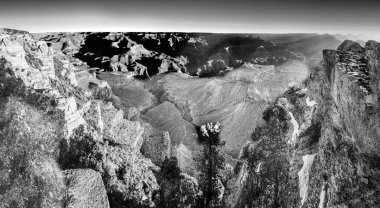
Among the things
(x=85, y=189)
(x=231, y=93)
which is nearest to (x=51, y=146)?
(x=85, y=189)

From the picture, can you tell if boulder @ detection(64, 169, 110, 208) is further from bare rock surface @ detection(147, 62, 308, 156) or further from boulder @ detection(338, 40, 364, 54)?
bare rock surface @ detection(147, 62, 308, 156)

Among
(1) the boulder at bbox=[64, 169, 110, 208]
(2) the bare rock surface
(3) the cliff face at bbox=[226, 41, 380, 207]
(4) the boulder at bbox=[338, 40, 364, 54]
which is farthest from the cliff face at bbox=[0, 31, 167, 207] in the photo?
(2) the bare rock surface

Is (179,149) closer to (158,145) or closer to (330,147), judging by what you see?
(158,145)

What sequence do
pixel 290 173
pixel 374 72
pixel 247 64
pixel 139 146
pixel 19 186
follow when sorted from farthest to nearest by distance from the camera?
1. pixel 247 64
2. pixel 139 146
3. pixel 290 173
4. pixel 19 186
5. pixel 374 72

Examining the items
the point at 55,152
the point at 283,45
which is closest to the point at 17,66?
the point at 55,152

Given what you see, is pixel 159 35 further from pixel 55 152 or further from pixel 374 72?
pixel 374 72

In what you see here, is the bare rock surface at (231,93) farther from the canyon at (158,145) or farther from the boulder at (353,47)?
the boulder at (353,47)

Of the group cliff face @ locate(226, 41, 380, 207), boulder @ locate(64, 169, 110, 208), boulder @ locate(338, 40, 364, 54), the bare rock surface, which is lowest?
the bare rock surface
